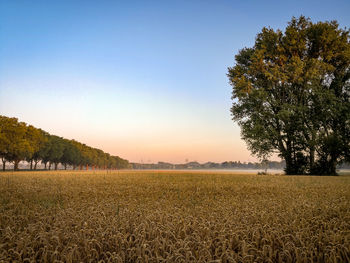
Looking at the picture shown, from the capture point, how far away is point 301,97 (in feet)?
113

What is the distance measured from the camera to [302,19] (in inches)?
1355

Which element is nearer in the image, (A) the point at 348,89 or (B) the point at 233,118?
(A) the point at 348,89

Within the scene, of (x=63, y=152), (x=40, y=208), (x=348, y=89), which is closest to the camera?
(x=40, y=208)

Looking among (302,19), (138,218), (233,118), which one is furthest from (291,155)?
(138,218)

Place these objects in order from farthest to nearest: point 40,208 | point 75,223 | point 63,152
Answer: point 63,152
point 40,208
point 75,223

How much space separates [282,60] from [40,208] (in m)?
35.4

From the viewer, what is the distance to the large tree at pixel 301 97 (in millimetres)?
31859

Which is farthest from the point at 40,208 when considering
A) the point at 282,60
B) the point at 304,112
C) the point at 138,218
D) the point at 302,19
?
the point at 302,19

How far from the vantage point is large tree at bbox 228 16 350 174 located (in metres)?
Answer: 31.9

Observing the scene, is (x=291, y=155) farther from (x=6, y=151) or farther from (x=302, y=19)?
(x=6, y=151)

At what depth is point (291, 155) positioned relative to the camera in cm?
3669

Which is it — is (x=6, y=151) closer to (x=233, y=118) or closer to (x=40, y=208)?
(x=233, y=118)

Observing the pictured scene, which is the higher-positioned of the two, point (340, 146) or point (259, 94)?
point (259, 94)

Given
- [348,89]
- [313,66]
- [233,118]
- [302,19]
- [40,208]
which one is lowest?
[40,208]
